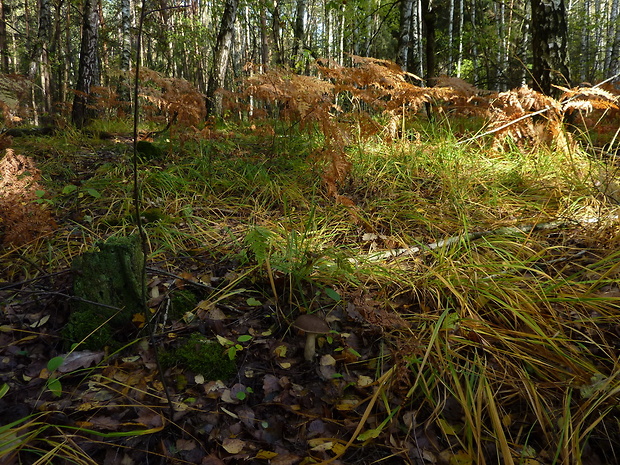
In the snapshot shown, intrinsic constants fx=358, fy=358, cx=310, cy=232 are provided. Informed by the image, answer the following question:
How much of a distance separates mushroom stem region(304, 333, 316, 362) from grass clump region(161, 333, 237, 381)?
1.17 ft

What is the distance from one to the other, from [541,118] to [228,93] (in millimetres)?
3662

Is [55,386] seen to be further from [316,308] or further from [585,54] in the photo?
[585,54]

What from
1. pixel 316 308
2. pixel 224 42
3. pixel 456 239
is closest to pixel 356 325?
pixel 316 308

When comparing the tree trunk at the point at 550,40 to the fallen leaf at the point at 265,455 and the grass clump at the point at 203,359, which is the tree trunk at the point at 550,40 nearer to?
the grass clump at the point at 203,359

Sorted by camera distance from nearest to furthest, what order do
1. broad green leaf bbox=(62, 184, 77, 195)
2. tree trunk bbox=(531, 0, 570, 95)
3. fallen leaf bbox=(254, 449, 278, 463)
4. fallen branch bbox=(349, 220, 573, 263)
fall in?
1. fallen leaf bbox=(254, 449, 278, 463)
2. fallen branch bbox=(349, 220, 573, 263)
3. broad green leaf bbox=(62, 184, 77, 195)
4. tree trunk bbox=(531, 0, 570, 95)

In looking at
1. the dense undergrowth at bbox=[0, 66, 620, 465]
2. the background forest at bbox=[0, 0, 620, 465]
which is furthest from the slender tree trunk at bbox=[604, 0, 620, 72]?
the dense undergrowth at bbox=[0, 66, 620, 465]

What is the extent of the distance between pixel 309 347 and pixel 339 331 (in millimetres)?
256

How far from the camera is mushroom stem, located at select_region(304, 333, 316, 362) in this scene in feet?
5.84

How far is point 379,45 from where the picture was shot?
65.7 ft

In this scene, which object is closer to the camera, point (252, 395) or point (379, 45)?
point (252, 395)

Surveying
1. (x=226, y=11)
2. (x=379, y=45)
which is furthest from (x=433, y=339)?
(x=379, y=45)

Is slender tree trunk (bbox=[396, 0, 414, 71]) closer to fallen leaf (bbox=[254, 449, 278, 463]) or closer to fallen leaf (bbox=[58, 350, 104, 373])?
fallen leaf (bbox=[58, 350, 104, 373])

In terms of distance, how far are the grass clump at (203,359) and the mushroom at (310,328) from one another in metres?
0.37

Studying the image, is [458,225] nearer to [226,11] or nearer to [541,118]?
[541,118]
